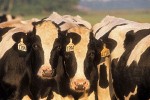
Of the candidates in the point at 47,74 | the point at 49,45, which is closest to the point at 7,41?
the point at 49,45

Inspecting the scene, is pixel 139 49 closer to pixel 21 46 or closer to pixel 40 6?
pixel 21 46

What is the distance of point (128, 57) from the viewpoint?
8352 millimetres

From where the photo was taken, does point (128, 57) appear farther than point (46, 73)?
Yes

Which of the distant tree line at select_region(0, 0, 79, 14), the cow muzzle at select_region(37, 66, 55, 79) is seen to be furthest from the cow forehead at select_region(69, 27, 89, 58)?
the distant tree line at select_region(0, 0, 79, 14)

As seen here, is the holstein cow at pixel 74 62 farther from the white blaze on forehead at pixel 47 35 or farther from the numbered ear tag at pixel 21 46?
the numbered ear tag at pixel 21 46

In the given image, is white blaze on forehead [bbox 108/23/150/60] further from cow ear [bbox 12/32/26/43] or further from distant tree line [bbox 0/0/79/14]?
distant tree line [bbox 0/0/79/14]

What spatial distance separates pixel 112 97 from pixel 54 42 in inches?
65.5

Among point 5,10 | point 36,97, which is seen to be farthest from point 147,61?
point 5,10

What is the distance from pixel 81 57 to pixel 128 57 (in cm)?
87

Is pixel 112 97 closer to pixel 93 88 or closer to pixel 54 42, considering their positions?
pixel 93 88

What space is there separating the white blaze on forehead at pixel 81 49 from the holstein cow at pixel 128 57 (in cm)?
49

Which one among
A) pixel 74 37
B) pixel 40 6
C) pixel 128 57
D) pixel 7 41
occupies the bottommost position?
pixel 40 6

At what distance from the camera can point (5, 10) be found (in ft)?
220

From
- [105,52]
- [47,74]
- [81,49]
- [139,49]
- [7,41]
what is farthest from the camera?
[7,41]
